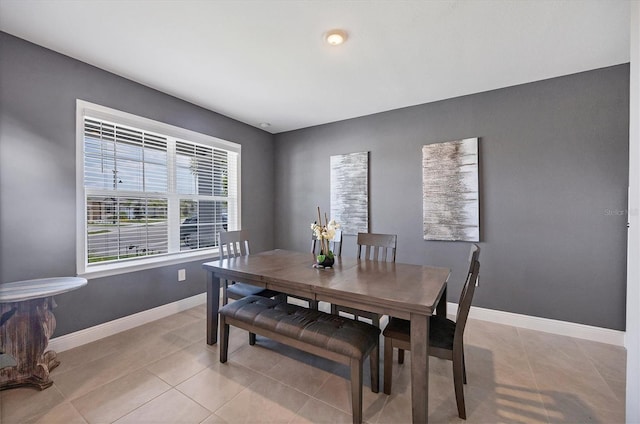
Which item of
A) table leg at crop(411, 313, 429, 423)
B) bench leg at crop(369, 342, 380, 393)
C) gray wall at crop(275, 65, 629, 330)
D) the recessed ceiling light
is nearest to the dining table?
table leg at crop(411, 313, 429, 423)

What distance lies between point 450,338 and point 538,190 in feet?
6.83

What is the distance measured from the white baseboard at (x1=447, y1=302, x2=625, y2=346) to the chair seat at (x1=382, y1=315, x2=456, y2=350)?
1.49 meters

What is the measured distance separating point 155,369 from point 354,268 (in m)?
1.77

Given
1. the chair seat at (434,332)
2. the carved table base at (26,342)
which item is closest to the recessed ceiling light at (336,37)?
the chair seat at (434,332)

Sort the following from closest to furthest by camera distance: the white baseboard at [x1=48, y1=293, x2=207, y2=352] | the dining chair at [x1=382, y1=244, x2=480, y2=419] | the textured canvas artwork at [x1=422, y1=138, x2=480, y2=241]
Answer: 1. the dining chair at [x1=382, y1=244, x2=480, y2=419]
2. the white baseboard at [x1=48, y1=293, x2=207, y2=352]
3. the textured canvas artwork at [x1=422, y1=138, x2=480, y2=241]

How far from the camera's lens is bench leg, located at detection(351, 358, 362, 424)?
1486 mm

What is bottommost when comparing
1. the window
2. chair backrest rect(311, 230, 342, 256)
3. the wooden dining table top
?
the wooden dining table top

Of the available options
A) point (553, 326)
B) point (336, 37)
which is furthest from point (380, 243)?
point (553, 326)

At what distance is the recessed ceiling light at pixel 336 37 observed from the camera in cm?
195

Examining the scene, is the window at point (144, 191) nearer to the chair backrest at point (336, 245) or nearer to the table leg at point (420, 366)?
the chair backrest at point (336, 245)

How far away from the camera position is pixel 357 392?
1.50m

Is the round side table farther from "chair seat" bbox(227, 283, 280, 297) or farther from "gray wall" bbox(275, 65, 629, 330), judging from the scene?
"gray wall" bbox(275, 65, 629, 330)

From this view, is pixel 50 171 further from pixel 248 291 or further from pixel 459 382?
pixel 459 382

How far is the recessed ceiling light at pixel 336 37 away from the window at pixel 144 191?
2.16m
